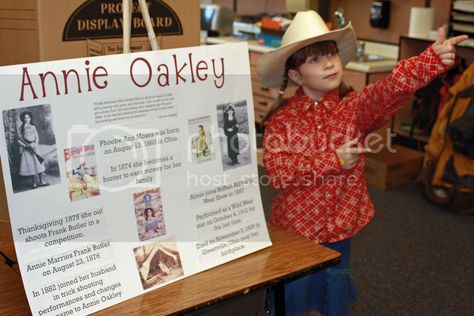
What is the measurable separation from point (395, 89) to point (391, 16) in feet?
9.50

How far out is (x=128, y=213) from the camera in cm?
102

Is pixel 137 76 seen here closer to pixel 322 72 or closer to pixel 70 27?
pixel 70 27

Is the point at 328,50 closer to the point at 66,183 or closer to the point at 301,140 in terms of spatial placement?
the point at 301,140

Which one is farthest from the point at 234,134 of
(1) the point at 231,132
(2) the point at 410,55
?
(2) the point at 410,55

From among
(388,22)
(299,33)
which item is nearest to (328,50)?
(299,33)

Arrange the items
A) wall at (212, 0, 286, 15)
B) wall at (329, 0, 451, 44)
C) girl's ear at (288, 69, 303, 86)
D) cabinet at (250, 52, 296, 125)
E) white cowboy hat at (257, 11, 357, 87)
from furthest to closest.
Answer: wall at (212, 0, 286, 15)
cabinet at (250, 52, 296, 125)
wall at (329, 0, 451, 44)
girl's ear at (288, 69, 303, 86)
white cowboy hat at (257, 11, 357, 87)

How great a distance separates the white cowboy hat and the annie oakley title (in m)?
0.45

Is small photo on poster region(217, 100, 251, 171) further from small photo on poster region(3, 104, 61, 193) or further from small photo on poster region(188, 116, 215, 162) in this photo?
small photo on poster region(3, 104, 61, 193)

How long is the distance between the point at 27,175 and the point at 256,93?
381cm

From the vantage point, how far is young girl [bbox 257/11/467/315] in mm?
1509

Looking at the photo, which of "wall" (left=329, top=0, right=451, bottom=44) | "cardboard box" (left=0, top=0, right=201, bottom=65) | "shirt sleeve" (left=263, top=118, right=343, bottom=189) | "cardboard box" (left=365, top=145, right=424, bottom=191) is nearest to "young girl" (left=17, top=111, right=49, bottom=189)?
"cardboard box" (left=0, top=0, right=201, bottom=65)

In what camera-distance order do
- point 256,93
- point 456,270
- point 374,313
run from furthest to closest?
point 256,93 < point 456,270 < point 374,313

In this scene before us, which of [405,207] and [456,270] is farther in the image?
[405,207]

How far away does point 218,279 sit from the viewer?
111 centimetres
